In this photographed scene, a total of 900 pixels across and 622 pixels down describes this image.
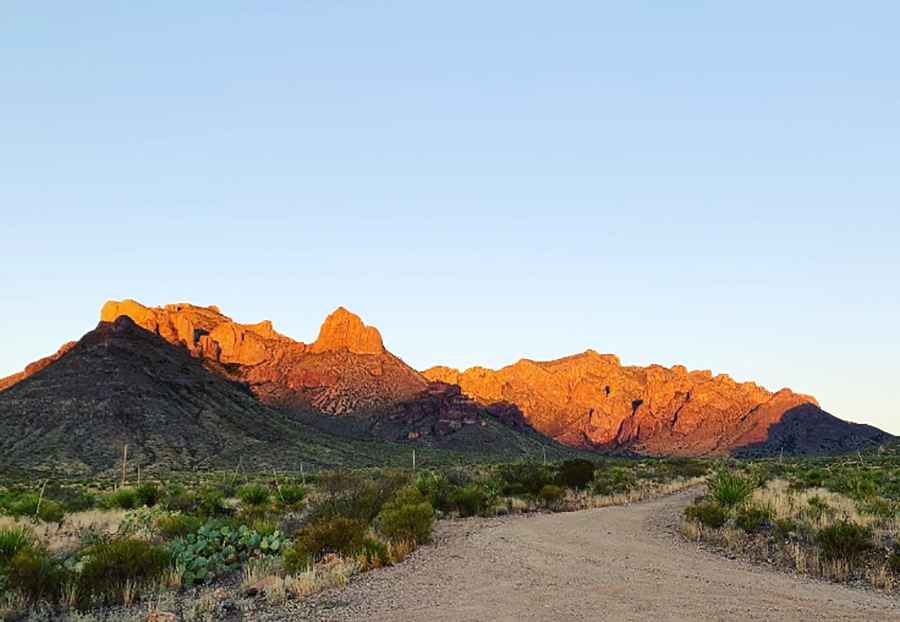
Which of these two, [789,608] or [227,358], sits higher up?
[227,358]

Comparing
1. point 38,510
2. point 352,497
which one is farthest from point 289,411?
point 352,497

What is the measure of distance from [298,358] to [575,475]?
120959mm

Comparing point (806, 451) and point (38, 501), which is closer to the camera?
point (38, 501)

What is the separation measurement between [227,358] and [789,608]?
151846mm

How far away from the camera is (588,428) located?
19388 centimetres

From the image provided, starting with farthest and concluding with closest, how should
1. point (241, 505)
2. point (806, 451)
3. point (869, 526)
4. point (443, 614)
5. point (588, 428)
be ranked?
point (588, 428) < point (806, 451) < point (241, 505) < point (869, 526) < point (443, 614)

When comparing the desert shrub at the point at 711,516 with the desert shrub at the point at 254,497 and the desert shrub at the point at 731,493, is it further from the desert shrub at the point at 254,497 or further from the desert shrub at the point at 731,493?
the desert shrub at the point at 254,497

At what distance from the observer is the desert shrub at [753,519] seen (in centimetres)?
1764

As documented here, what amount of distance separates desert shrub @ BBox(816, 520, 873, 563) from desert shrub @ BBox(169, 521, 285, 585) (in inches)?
437

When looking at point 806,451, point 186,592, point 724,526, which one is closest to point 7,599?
point 186,592

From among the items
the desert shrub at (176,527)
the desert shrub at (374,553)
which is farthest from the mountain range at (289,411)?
the desert shrub at (374,553)

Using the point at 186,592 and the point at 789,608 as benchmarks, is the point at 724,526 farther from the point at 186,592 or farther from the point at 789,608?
the point at 186,592

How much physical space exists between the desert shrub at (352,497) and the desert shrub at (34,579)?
7175 mm

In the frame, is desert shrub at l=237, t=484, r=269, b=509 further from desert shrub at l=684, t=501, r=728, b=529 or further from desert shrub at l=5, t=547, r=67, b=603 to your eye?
desert shrub at l=684, t=501, r=728, b=529
